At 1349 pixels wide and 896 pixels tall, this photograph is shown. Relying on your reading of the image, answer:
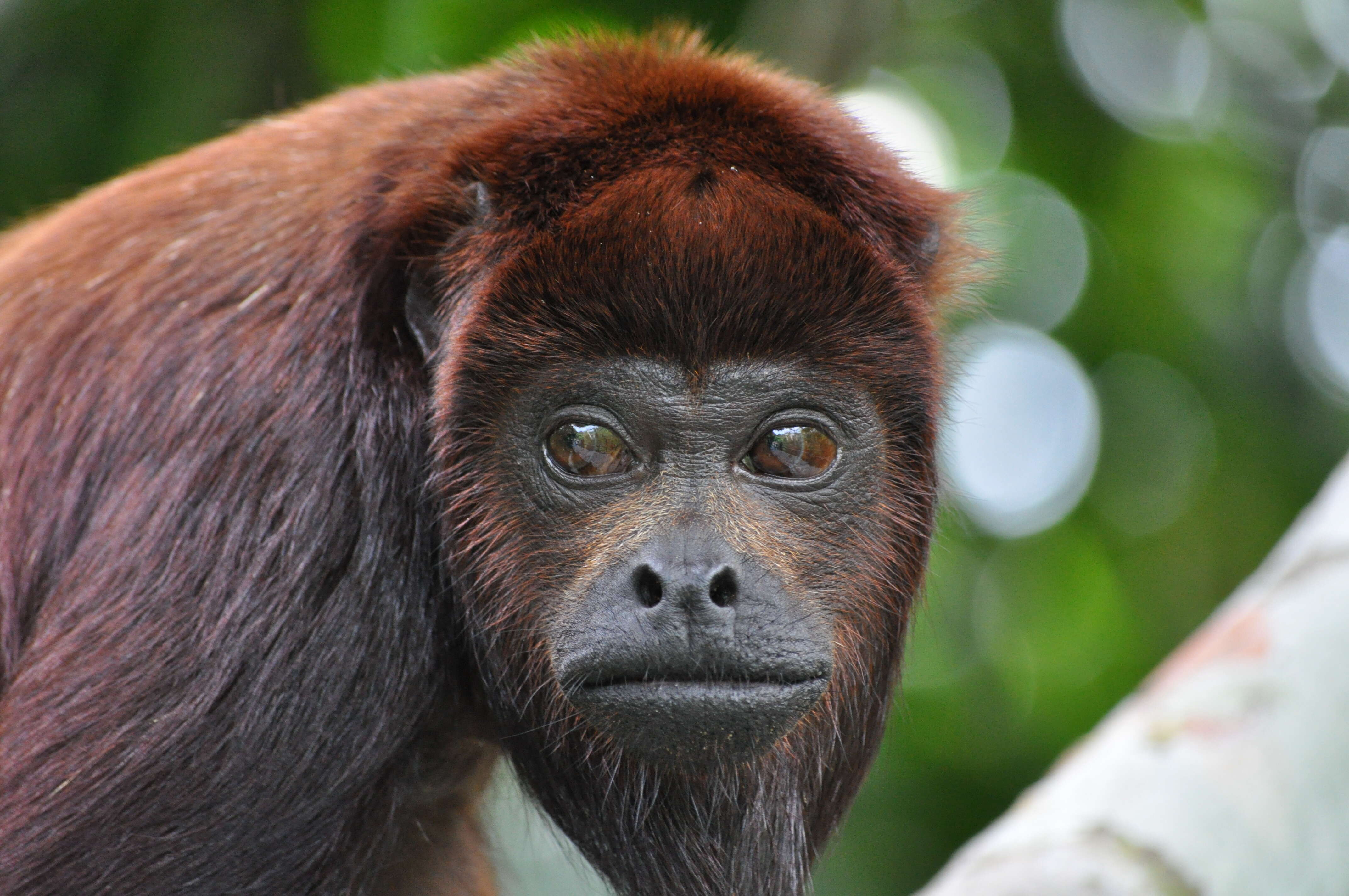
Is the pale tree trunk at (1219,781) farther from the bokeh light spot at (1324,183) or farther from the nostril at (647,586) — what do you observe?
the bokeh light spot at (1324,183)

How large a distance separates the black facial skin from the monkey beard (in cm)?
26

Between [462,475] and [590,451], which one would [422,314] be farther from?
[590,451]

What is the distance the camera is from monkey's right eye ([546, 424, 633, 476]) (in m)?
2.74

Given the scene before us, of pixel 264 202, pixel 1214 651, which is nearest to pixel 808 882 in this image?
pixel 1214 651

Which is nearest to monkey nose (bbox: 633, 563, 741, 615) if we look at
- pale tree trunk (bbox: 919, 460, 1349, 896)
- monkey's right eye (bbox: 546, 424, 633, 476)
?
monkey's right eye (bbox: 546, 424, 633, 476)

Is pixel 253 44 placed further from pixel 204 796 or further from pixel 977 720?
pixel 977 720

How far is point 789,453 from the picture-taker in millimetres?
2793

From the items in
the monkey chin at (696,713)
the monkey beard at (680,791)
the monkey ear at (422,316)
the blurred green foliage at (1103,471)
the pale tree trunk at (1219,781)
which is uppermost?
the monkey ear at (422,316)

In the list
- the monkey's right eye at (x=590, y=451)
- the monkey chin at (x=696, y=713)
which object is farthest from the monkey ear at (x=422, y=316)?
the monkey chin at (x=696, y=713)

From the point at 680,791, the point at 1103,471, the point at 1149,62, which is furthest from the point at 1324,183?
the point at 680,791

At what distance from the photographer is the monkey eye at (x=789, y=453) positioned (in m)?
2.79

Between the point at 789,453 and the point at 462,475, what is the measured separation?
0.71 m

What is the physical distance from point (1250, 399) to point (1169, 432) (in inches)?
18.3

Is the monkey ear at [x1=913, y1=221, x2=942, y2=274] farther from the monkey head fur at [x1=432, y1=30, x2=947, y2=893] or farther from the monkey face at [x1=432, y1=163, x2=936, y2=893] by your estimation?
the monkey face at [x1=432, y1=163, x2=936, y2=893]
